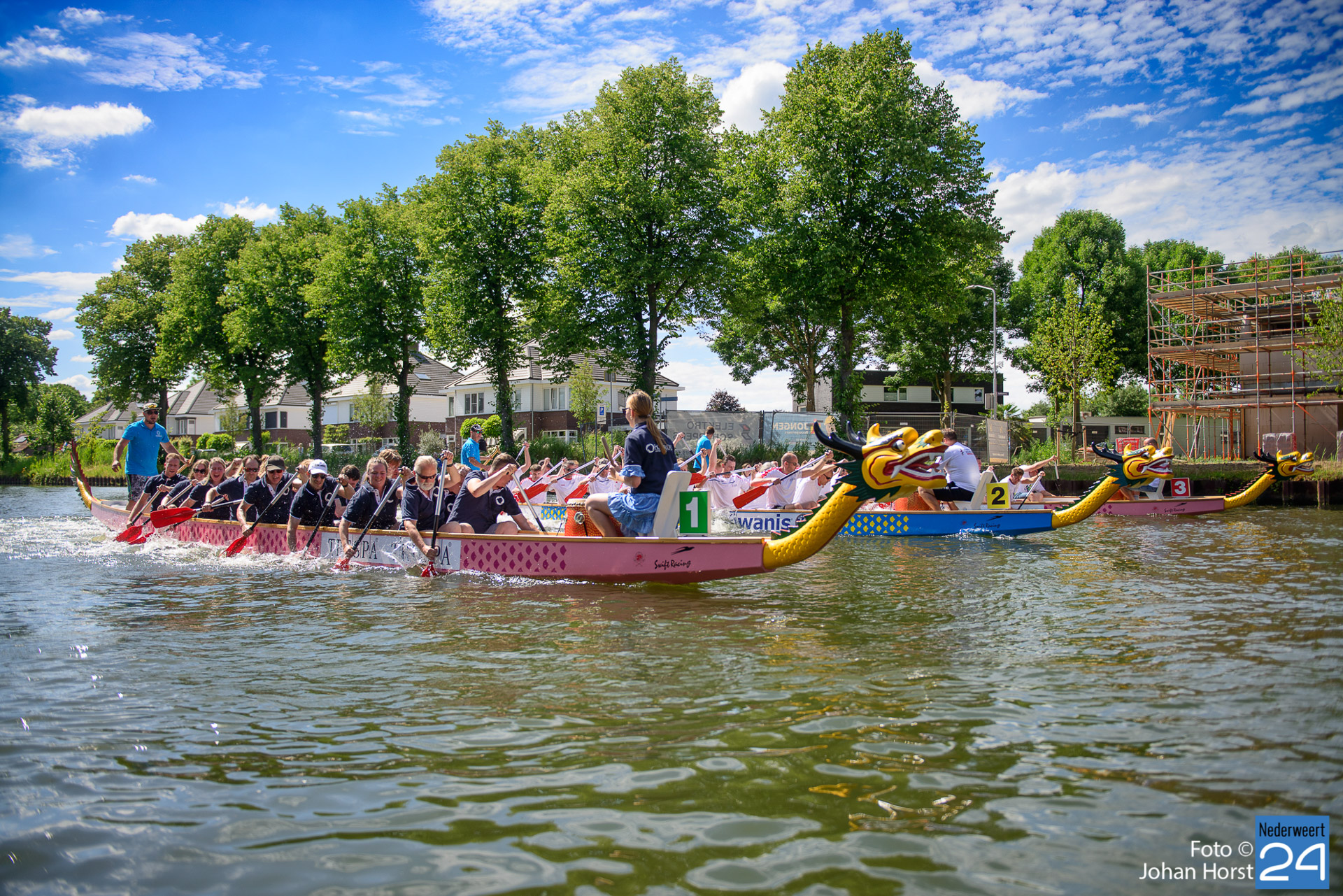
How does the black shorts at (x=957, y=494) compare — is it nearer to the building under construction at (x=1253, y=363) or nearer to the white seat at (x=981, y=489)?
the white seat at (x=981, y=489)

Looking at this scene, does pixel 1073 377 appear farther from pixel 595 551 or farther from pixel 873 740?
pixel 873 740

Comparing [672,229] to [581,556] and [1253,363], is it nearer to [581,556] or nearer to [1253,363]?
[581,556]

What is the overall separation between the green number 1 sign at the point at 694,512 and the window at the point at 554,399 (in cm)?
4404

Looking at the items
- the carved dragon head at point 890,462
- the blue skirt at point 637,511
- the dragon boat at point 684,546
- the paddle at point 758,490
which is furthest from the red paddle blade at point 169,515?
the carved dragon head at point 890,462

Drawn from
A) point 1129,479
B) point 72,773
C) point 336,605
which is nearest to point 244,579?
point 336,605

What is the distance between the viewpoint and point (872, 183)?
30953 mm

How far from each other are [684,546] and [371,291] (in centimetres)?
3802

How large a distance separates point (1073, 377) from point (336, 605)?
39562mm

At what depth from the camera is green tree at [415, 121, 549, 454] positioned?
36656 millimetres

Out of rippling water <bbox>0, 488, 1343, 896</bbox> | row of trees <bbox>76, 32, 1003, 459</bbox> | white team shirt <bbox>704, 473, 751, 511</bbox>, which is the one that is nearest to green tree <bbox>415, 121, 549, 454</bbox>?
row of trees <bbox>76, 32, 1003, 459</bbox>

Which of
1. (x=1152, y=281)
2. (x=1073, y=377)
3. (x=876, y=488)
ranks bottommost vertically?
(x=876, y=488)

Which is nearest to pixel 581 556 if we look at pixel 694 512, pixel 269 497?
pixel 694 512

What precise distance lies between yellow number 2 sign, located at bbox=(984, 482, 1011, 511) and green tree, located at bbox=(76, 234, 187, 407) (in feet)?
183

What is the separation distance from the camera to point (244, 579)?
10531 millimetres
